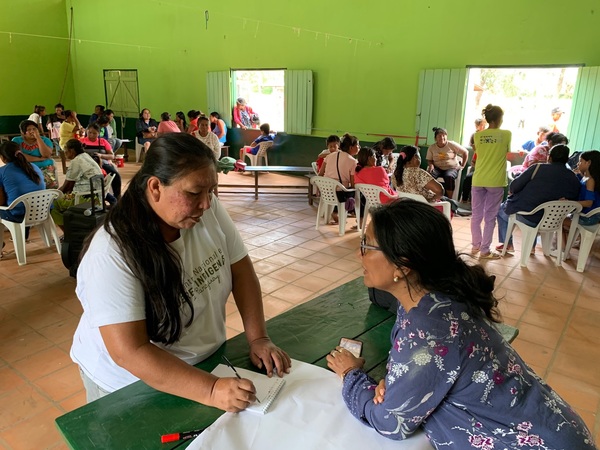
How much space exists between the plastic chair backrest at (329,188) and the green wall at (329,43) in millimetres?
2710

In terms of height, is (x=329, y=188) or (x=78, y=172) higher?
(x=78, y=172)

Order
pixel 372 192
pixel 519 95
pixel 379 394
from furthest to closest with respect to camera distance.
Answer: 1. pixel 519 95
2. pixel 372 192
3. pixel 379 394

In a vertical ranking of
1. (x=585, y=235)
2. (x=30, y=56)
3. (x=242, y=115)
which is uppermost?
(x=30, y=56)

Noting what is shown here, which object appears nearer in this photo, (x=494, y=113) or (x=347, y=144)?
(x=494, y=113)

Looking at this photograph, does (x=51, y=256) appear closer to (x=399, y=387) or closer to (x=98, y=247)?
(x=98, y=247)

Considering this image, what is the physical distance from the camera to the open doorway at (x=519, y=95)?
6492mm

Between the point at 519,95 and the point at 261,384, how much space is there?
7.15 meters

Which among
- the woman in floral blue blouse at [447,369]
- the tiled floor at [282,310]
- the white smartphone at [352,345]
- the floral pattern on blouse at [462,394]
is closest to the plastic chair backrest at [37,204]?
the tiled floor at [282,310]

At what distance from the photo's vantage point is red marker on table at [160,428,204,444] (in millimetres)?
1020

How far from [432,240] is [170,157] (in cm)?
66

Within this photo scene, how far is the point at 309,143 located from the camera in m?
8.49

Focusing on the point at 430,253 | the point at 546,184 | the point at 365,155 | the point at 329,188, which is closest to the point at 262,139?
the point at 329,188

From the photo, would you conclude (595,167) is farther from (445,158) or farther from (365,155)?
(445,158)

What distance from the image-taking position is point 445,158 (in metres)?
6.50
